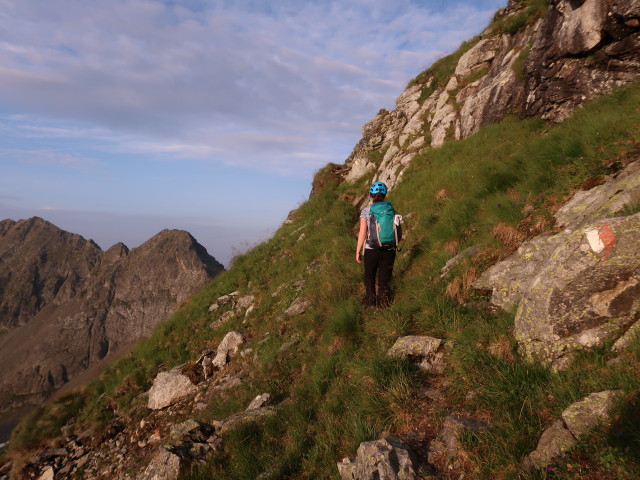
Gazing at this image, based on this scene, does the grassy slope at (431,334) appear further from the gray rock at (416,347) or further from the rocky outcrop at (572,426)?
the gray rock at (416,347)

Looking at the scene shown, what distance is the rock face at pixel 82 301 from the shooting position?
89375 millimetres

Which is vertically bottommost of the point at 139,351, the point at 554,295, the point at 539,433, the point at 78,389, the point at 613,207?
the point at 78,389

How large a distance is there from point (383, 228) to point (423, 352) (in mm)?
2709

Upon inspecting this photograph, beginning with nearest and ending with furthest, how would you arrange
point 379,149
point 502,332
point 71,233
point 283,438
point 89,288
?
1. point 502,332
2. point 283,438
3. point 379,149
4. point 89,288
5. point 71,233

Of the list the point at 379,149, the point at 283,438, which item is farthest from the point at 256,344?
the point at 379,149

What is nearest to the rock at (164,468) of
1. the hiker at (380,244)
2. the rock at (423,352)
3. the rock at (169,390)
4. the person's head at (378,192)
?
the rock at (423,352)

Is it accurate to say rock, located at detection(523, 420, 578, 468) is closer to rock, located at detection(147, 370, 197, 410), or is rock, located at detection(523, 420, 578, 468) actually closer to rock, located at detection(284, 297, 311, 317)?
rock, located at detection(284, 297, 311, 317)

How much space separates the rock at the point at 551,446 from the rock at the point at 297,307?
7.05 meters

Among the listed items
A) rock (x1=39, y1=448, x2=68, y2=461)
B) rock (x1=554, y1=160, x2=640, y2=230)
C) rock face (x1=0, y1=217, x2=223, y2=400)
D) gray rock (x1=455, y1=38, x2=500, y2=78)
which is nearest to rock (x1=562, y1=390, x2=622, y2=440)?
rock (x1=554, y1=160, x2=640, y2=230)

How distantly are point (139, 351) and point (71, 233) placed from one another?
15647cm

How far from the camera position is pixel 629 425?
239 centimetres

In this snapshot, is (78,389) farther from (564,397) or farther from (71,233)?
(71,233)

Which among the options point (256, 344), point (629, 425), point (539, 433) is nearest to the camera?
point (629, 425)

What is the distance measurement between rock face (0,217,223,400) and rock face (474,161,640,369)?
82.5 metres
